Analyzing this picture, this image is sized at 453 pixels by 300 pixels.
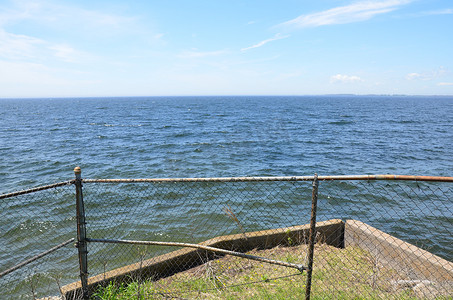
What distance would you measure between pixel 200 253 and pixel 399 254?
12.2 feet

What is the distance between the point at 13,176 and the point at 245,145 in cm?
1533

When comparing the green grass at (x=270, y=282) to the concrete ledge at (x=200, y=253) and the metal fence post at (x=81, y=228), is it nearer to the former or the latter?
the concrete ledge at (x=200, y=253)

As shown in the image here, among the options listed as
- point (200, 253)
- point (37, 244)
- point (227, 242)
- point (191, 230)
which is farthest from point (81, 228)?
point (37, 244)

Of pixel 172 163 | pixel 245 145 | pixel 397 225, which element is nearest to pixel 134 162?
pixel 172 163

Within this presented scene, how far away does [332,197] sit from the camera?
1095cm

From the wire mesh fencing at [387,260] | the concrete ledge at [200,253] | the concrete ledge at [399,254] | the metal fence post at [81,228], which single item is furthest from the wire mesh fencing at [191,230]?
the concrete ledge at [399,254]

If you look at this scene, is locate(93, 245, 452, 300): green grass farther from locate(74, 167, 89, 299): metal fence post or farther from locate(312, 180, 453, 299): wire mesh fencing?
locate(74, 167, 89, 299): metal fence post

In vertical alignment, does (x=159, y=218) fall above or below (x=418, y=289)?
below

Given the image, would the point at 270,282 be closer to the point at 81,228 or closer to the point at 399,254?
the point at 399,254

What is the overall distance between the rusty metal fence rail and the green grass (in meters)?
0.02

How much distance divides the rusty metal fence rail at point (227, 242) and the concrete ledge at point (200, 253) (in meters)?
0.02

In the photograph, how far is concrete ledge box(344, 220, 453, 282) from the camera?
505 centimetres

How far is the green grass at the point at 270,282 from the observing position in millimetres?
4293

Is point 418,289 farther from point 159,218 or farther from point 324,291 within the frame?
point 159,218
